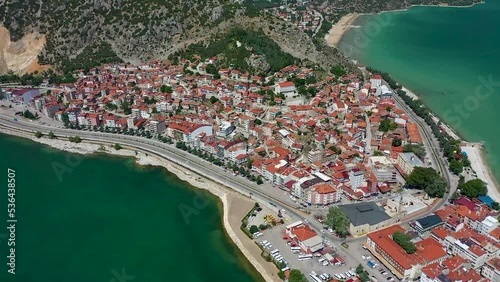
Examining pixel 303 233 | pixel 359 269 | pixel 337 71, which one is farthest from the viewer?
pixel 337 71

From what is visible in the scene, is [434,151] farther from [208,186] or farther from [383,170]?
[208,186]

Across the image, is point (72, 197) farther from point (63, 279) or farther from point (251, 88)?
point (251, 88)

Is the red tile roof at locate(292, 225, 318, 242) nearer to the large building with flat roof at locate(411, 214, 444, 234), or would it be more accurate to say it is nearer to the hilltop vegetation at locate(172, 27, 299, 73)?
the large building with flat roof at locate(411, 214, 444, 234)

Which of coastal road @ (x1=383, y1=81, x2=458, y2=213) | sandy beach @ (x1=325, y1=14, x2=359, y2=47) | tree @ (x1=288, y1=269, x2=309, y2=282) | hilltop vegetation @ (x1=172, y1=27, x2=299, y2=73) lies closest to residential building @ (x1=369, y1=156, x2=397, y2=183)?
coastal road @ (x1=383, y1=81, x2=458, y2=213)

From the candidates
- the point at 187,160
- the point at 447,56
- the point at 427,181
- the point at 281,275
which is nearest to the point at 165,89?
the point at 187,160

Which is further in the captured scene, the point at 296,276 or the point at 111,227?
the point at 111,227

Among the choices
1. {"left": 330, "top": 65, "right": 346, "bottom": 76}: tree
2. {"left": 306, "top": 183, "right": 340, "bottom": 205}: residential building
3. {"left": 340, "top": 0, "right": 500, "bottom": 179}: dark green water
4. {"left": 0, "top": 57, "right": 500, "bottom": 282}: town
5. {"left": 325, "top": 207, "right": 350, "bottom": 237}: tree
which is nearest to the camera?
{"left": 0, "top": 57, "right": 500, "bottom": 282}: town
